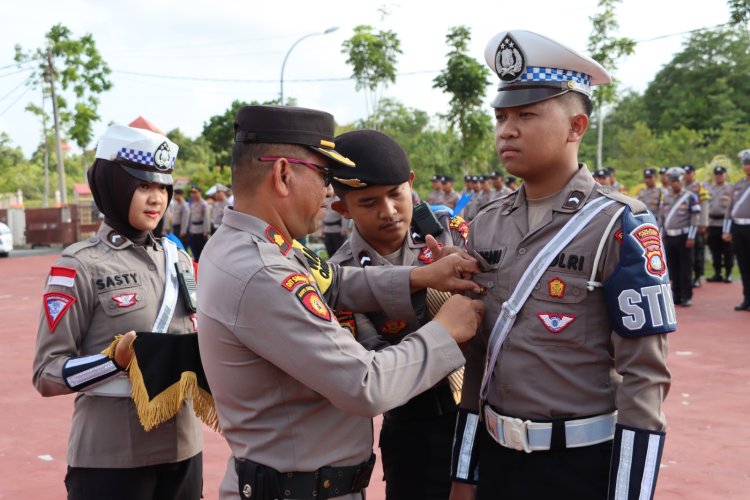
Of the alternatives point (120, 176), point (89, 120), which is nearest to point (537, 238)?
point (120, 176)

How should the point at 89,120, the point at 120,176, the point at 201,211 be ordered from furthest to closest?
1. the point at 89,120
2. the point at 201,211
3. the point at 120,176

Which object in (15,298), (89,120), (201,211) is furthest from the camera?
(89,120)

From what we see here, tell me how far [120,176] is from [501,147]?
4.96 feet

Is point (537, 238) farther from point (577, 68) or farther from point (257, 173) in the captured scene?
point (257, 173)

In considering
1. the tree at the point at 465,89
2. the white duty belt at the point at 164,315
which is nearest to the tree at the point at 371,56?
the tree at the point at 465,89

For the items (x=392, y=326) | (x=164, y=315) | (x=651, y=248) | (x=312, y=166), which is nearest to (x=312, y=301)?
(x=312, y=166)

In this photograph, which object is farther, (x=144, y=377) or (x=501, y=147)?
(x=144, y=377)

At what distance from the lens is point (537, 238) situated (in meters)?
2.26

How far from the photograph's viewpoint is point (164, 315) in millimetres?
2879

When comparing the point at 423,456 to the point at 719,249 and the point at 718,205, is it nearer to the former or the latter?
the point at 718,205

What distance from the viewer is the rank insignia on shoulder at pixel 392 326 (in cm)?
258

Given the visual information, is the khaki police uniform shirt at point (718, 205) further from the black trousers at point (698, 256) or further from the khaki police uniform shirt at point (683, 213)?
the khaki police uniform shirt at point (683, 213)

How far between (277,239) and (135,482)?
1.26 metres

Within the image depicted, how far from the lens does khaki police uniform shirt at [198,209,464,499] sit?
6.18ft
